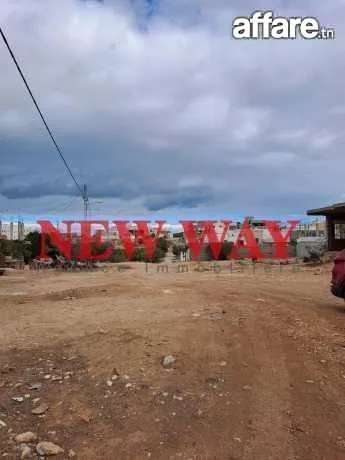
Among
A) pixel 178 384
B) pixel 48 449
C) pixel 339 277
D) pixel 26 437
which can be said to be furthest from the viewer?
pixel 339 277

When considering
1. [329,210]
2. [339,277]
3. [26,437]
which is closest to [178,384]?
[26,437]

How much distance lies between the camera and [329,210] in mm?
34062

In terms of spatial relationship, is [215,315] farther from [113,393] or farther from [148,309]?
[113,393]

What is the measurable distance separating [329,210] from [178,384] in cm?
2930

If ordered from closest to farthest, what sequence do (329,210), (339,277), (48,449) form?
(48,449)
(339,277)
(329,210)

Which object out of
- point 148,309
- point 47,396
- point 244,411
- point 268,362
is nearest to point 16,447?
point 47,396

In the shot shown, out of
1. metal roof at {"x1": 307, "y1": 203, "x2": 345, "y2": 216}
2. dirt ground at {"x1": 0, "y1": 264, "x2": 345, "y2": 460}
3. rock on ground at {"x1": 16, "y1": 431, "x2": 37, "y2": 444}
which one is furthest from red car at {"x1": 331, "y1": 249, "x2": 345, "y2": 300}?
metal roof at {"x1": 307, "y1": 203, "x2": 345, "y2": 216}

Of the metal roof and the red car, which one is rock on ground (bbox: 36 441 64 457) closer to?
the red car

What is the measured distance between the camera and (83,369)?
723 centimetres

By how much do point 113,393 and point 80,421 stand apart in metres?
0.83

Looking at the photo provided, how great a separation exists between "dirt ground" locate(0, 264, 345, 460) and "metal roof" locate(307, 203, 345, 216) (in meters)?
22.5

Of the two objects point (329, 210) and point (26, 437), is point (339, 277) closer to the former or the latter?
point (26, 437)

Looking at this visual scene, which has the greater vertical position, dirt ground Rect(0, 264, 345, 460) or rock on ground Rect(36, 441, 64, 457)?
dirt ground Rect(0, 264, 345, 460)

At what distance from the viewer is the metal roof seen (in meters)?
33.1
